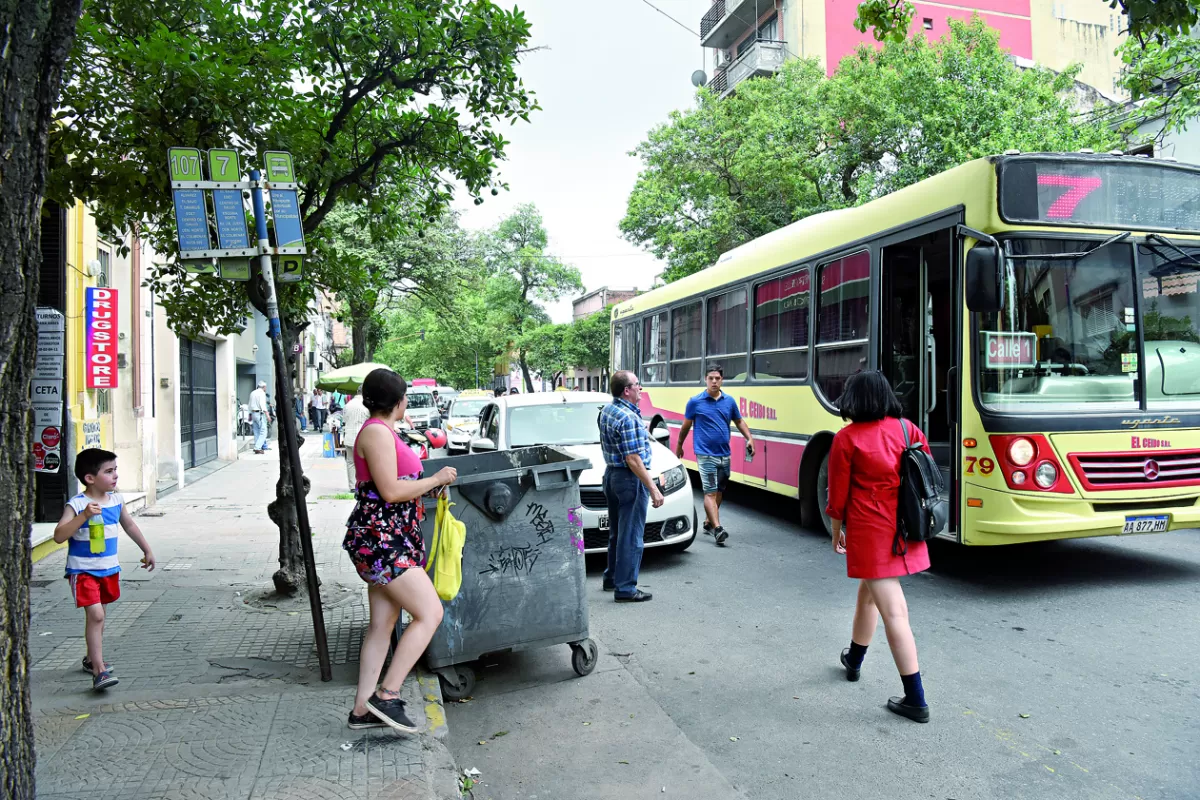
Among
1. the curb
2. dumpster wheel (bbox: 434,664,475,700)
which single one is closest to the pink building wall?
dumpster wheel (bbox: 434,664,475,700)

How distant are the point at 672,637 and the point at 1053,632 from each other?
7.92 ft

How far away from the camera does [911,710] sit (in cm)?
417

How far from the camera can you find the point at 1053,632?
18.1ft

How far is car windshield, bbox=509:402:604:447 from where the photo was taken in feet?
28.8

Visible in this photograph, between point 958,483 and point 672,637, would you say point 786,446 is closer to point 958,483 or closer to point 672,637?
point 958,483

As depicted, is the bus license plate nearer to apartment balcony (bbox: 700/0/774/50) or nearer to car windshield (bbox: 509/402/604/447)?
car windshield (bbox: 509/402/604/447)

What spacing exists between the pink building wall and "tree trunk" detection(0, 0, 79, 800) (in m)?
34.9

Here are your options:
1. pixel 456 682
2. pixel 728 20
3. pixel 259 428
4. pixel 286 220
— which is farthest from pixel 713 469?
pixel 728 20

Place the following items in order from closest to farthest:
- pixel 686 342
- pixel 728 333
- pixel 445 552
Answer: pixel 445 552, pixel 728 333, pixel 686 342

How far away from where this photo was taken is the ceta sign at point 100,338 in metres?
9.27

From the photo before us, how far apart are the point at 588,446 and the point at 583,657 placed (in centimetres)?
377

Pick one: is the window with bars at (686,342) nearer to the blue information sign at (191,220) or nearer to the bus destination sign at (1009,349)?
the bus destination sign at (1009,349)

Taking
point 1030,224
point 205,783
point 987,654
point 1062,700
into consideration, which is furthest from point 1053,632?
point 205,783

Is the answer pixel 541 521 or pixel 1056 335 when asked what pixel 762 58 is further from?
pixel 541 521
